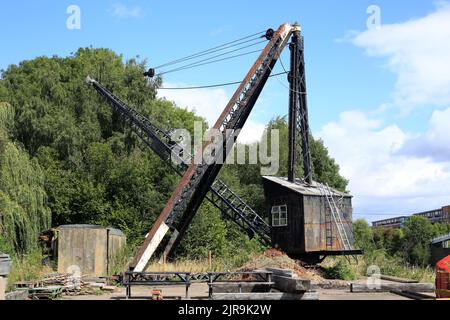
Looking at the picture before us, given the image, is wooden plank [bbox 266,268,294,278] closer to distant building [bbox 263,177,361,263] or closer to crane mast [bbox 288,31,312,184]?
distant building [bbox 263,177,361,263]

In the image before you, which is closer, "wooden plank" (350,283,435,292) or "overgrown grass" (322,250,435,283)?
"wooden plank" (350,283,435,292)

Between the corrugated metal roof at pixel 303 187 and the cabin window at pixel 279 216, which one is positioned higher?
the corrugated metal roof at pixel 303 187

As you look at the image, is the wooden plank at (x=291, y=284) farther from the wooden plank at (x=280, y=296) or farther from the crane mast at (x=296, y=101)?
the crane mast at (x=296, y=101)

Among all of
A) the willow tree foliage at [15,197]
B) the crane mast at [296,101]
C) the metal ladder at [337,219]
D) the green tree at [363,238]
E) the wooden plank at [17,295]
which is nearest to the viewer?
the wooden plank at [17,295]

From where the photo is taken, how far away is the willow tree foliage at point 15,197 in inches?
872

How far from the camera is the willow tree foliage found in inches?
872

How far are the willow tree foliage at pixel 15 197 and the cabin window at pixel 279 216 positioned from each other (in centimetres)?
1099

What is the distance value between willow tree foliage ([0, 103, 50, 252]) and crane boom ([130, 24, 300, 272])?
211 inches

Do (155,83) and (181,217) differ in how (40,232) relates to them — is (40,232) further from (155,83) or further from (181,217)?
(155,83)

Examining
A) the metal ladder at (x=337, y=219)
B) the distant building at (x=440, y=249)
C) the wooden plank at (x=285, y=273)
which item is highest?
the metal ladder at (x=337, y=219)

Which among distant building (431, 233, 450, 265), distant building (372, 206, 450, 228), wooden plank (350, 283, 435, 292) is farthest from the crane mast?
distant building (372, 206, 450, 228)

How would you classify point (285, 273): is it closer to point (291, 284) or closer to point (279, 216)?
point (291, 284)

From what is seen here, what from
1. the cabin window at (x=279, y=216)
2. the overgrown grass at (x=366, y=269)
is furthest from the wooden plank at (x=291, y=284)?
the cabin window at (x=279, y=216)
